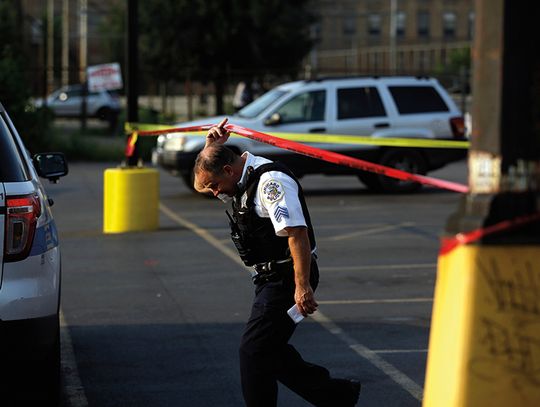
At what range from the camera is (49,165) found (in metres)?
8.08

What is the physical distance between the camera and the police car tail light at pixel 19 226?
233 inches

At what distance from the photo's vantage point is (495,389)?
3740mm

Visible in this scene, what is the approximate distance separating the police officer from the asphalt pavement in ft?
3.98

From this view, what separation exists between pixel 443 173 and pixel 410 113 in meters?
4.73

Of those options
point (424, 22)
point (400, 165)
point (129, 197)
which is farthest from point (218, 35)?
point (424, 22)

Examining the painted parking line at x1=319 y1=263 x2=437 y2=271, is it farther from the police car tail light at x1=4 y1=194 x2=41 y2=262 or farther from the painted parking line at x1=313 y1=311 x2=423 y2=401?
the police car tail light at x1=4 y1=194 x2=41 y2=262

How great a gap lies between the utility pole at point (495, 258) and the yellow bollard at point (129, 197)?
10731 mm

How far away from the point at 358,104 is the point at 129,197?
6746 mm

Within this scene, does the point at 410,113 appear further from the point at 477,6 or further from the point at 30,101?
the point at 477,6

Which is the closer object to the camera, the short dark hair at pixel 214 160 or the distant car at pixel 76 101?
the short dark hair at pixel 214 160

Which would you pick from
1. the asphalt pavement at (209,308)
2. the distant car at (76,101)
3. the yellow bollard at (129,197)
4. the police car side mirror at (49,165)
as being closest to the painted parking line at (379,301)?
the asphalt pavement at (209,308)

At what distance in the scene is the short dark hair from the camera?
5.48 m

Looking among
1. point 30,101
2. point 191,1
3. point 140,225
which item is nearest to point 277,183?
point 140,225

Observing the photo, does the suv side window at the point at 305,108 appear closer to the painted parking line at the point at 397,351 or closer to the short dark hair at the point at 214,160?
the painted parking line at the point at 397,351
